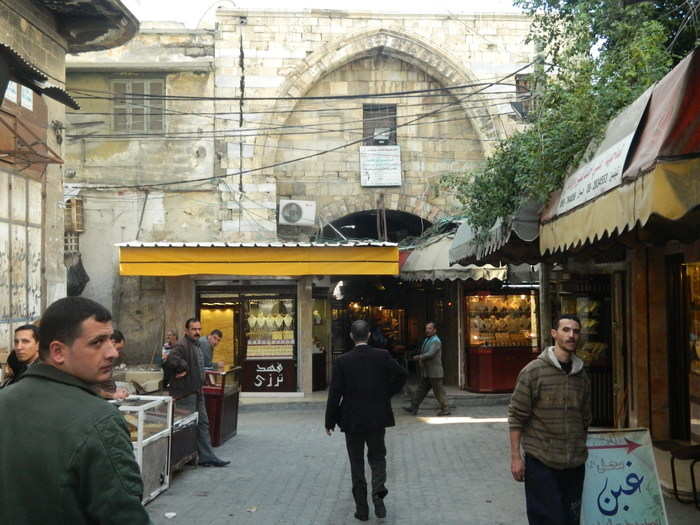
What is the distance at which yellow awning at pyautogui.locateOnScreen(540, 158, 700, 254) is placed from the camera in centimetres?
457

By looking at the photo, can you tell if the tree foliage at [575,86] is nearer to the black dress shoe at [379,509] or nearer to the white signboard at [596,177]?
the white signboard at [596,177]

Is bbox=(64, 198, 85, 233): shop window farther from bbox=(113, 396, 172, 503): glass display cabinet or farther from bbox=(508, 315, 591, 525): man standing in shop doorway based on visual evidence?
bbox=(508, 315, 591, 525): man standing in shop doorway

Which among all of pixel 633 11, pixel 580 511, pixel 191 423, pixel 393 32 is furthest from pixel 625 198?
pixel 393 32

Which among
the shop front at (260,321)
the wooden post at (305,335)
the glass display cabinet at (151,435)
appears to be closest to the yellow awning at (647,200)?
the glass display cabinet at (151,435)

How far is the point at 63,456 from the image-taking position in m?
2.50

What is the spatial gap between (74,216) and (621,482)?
16.1 meters

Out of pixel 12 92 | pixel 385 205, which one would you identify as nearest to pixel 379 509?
pixel 12 92

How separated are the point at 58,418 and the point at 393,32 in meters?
19.1

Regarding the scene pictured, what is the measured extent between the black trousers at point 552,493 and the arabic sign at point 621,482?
0.37 m

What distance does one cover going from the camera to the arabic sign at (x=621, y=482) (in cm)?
572

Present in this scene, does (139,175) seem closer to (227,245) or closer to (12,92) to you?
(227,245)

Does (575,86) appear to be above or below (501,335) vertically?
above

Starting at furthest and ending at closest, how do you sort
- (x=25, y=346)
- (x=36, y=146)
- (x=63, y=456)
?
(x=36, y=146) → (x=25, y=346) → (x=63, y=456)

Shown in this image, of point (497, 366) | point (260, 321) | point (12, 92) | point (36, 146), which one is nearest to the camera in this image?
point (12, 92)
